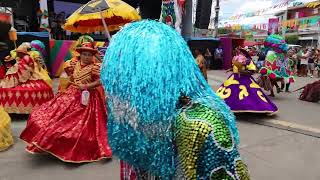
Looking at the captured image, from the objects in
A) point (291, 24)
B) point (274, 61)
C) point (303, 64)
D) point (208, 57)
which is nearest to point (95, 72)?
point (274, 61)

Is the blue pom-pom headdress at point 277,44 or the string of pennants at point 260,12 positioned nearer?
the blue pom-pom headdress at point 277,44

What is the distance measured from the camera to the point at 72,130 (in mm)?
4309

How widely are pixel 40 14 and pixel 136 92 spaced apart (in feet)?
45.5

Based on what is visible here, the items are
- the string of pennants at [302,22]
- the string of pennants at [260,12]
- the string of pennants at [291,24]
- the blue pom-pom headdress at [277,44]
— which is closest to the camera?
the blue pom-pom headdress at [277,44]

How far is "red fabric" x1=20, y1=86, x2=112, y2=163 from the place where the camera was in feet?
13.9

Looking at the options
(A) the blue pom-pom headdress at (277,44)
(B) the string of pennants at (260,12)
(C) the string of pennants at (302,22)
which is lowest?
(A) the blue pom-pom headdress at (277,44)

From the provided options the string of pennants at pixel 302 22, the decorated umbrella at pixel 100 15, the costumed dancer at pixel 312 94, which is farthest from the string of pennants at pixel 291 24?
the decorated umbrella at pixel 100 15

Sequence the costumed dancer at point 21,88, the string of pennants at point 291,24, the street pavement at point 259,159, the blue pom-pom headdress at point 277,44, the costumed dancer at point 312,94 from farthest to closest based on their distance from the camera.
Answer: the string of pennants at point 291,24 < the blue pom-pom headdress at point 277,44 < the costumed dancer at point 312,94 < the costumed dancer at point 21,88 < the street pavement at point 259,159

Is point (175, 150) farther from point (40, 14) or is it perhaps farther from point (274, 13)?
point (274, 13)

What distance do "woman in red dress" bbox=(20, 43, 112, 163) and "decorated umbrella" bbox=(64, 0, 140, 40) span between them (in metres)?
0.67

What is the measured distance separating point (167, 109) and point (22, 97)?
241 inches

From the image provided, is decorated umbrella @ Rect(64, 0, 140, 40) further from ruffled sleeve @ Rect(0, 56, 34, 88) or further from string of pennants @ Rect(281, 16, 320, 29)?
string of pennants @ Rect(281, 16, 320, 29)

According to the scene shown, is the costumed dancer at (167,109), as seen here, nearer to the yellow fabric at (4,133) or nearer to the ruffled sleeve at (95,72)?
the ruffled sleeve at (95,72)

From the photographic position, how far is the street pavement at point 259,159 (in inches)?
161
